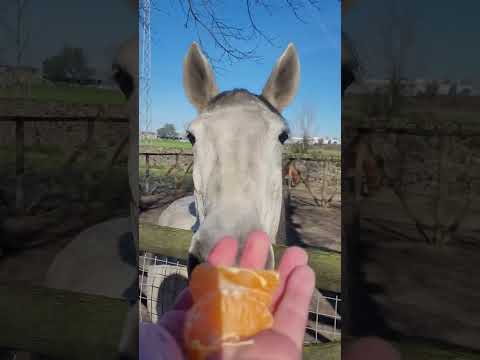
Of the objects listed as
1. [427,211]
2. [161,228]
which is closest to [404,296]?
[427,211]

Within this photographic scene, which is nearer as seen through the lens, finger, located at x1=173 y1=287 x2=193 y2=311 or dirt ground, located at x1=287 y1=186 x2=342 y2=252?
Answer: finger, located at x1=173 y1=287 x2=193 y2=311

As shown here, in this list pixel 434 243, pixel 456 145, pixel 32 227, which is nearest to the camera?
pixel 456 145

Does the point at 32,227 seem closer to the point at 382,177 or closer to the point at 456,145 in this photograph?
the point at 382,177

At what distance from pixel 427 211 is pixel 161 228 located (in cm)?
170

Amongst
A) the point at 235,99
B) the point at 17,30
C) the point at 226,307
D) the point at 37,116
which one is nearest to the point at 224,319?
the point at 226,307

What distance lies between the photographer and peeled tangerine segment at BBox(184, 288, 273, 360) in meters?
0.27

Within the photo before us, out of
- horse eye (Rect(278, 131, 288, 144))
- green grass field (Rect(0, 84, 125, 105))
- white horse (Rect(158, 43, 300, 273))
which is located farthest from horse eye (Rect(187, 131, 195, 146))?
green grass field (Rect(0, 84, 125, 105))

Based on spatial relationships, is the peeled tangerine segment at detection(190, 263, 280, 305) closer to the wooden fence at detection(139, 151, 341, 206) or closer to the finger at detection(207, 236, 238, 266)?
the finger at detection(207, 236, 238, 266)

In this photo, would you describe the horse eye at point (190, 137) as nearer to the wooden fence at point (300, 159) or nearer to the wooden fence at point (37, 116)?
the wooden fence at point (37, 116)

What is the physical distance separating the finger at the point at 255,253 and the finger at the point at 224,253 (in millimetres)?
14

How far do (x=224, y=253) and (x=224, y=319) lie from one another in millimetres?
78

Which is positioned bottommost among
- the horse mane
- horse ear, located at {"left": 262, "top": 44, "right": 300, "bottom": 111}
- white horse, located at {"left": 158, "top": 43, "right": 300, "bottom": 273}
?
white horse, located at {"left": 158, "top": 43, "right": 300, "bottom": 273}

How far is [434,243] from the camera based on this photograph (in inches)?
67.4

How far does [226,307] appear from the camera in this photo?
0.31m
